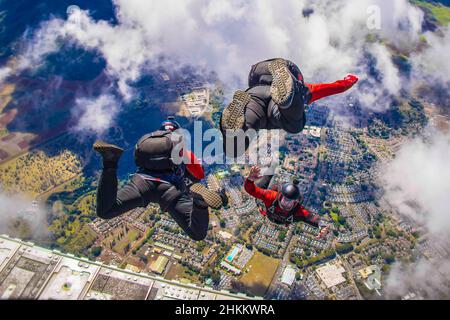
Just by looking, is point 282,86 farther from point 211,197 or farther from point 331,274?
point 331,274

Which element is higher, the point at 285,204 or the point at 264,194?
the point at 264,194

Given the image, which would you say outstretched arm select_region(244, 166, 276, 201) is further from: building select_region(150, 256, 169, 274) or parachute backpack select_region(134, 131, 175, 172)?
building select_region(150, 256, 169, 274)

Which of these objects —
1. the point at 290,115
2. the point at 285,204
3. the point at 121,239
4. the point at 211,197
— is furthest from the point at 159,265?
the point at 290,115

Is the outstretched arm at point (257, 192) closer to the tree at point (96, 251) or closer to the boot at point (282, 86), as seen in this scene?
the boot at point (282, 86)

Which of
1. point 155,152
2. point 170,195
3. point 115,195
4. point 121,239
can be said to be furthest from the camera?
point 121,239

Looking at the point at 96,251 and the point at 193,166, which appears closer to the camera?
the point at 193,166

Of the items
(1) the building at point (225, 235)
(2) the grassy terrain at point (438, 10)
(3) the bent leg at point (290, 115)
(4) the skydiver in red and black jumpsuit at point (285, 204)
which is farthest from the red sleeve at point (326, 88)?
(2) the grassy terrain at point (438, 10)

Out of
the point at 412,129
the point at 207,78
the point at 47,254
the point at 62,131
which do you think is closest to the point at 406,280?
the point at 412,129

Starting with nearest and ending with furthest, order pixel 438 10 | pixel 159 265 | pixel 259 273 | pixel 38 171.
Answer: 1. pixel 259 273
2. pixel 159 265
3. pixel 38 171
4. pixel 438 10
